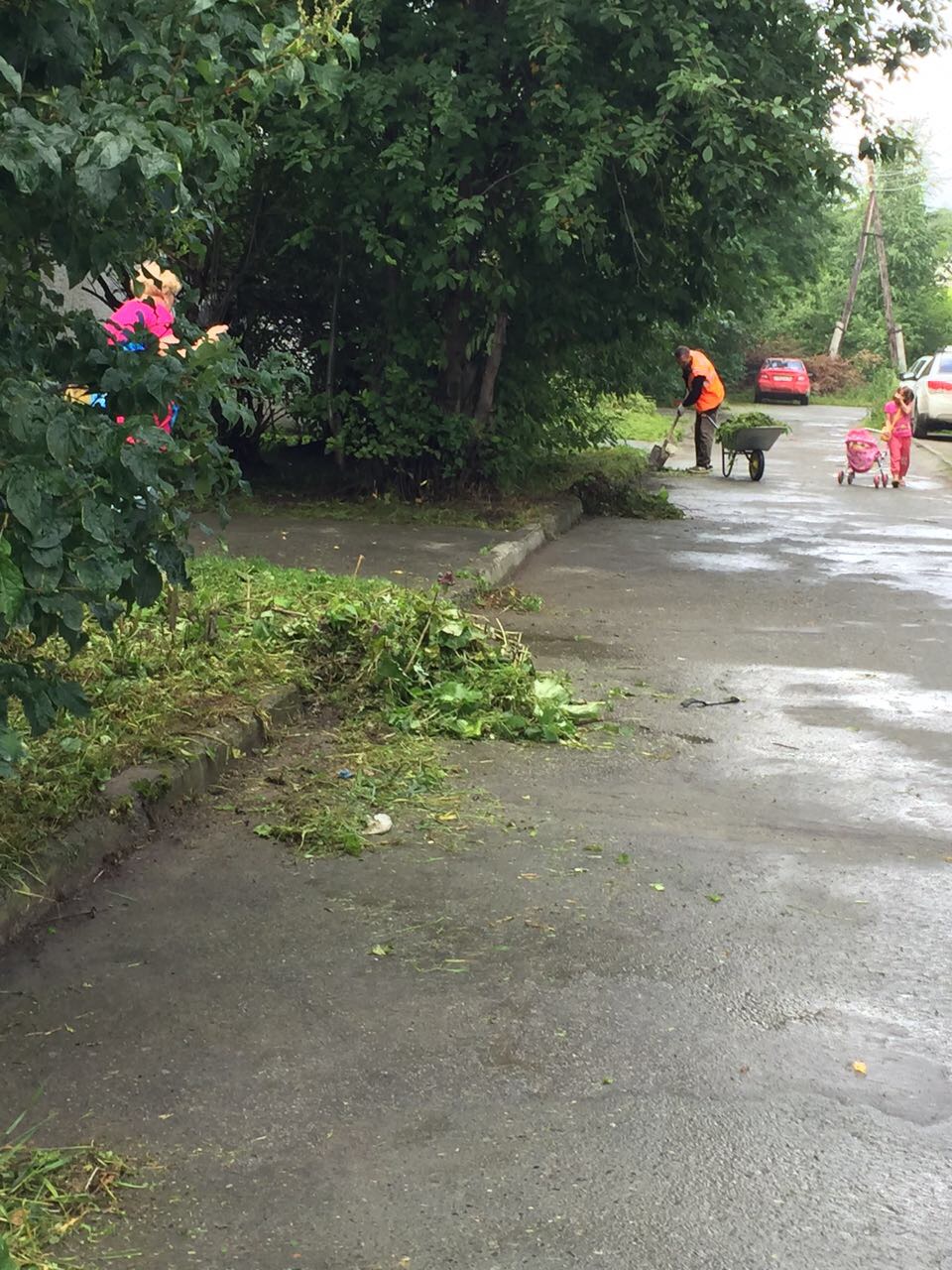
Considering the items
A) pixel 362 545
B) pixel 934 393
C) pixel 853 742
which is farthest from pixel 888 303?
pixel 853 742

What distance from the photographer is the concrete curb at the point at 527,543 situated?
11.1 metres

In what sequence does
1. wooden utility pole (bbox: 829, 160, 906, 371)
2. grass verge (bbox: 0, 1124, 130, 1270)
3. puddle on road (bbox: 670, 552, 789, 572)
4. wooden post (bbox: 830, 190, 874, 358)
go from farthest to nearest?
wooden post (bbox: 830, 190, 874, 358) < wooden utility pole (bbox: 829, 160, 906, 371) < puddle on road (bbox: 670, 552, 789, 572) < grass verge (bbox: 0, 1124, 130, 1270)

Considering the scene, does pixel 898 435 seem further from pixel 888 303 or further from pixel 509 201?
pixel 888 303

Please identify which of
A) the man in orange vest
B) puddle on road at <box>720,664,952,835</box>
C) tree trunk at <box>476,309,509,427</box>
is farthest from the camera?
the man in orange vest

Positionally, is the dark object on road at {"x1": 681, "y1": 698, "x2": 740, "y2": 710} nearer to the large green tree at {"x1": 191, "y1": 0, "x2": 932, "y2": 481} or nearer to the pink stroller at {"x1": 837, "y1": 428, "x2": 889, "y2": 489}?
the large green tree at {"x1": 191, "y1": 0, "x2": 932, "y2": 481}

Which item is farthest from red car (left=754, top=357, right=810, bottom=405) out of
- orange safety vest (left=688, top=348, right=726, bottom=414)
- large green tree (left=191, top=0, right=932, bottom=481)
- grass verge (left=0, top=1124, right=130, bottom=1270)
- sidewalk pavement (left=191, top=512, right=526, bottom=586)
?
grass verge (left=0, top=1124, right=130, bottom=1270)

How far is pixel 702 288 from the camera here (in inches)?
567

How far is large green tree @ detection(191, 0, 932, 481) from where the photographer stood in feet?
39.1

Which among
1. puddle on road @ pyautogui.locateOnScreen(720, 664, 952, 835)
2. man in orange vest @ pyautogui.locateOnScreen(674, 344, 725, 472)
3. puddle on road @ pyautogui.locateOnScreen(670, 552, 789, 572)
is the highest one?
man in orange vest @ pyautogui.locateOnScreen(674, 344, 725, 472)

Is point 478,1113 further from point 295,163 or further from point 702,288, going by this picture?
point 702,288

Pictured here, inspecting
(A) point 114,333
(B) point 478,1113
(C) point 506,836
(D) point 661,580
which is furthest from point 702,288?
(B) point 478,1113

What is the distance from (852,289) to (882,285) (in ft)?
6.33

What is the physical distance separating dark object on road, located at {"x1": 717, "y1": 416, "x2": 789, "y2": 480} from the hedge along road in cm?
1437

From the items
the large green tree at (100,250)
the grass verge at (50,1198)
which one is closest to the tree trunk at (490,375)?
the large green tree at (100,250)
